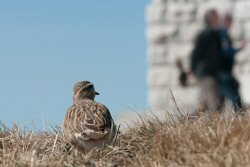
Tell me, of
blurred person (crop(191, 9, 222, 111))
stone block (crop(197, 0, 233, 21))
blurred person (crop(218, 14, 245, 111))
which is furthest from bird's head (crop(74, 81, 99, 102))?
stone block (crop(197, 0, 233, 21))

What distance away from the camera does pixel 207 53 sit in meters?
17.3

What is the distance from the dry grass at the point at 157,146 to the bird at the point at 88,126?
79mm

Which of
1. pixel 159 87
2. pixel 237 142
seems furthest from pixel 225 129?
pixel 159 87

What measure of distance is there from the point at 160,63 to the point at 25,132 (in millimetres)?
13567

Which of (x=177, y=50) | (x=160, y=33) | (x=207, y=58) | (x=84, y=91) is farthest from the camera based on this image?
(x=177, y=50)

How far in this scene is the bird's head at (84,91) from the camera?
884cm

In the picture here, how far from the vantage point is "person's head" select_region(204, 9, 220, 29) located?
19.9 meters

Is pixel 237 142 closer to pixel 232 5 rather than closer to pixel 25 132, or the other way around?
pixel 25 132

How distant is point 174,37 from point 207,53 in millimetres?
4800

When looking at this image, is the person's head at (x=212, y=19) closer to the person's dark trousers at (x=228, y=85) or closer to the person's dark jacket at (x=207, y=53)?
the person's dark trousers at (x=228, y=85)

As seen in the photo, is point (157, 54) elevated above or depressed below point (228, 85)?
above

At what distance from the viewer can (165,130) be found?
8055 mm

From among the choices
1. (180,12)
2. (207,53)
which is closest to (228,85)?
(207,53)

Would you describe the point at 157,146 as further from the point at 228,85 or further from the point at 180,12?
the point at 180,12
